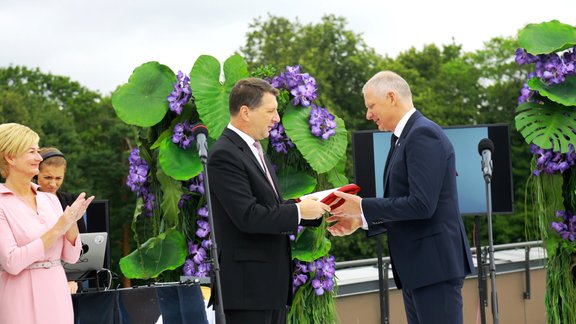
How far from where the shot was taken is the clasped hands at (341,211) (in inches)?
160

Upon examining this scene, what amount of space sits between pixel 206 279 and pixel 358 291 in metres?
2.62

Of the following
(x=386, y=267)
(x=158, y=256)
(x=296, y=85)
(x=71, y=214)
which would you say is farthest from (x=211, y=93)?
(x=71, y=214)

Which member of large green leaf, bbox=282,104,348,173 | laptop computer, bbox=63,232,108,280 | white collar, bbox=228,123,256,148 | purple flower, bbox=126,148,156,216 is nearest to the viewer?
white collar, bbox=228,123,256,148

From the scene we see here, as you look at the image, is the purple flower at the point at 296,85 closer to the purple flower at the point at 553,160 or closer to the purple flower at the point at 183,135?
the purple flower at the point at 183,135

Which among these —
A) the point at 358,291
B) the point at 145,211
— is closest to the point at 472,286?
the point at 358,291

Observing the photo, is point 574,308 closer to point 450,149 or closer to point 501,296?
Answer: point 501,296

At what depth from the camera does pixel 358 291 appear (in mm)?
8023

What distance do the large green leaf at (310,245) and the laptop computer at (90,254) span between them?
2.15 metres

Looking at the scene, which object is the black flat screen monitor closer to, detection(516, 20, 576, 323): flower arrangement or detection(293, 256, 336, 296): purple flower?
detection(516, 20, 576, 323): flower arrangement

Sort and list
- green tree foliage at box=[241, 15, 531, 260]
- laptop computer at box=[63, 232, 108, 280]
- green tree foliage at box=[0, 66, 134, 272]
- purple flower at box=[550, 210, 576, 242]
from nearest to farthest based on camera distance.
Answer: laptop computer at box=[63, 232, 108, 280]
purple flower at box=[550, 210, 576, 242]
green tree foliage at box=[0, 66, 134, 272]
green tree foliage at box=[241, 15, 531, 260]

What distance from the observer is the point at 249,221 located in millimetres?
3799

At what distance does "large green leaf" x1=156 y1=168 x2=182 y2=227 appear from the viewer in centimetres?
645

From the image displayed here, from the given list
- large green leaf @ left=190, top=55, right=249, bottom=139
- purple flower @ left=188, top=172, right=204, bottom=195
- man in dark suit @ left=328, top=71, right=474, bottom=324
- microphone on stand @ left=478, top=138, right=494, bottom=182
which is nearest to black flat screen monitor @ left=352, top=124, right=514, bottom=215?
large green leaf @ left=190, top=55, right=249, bottom=139

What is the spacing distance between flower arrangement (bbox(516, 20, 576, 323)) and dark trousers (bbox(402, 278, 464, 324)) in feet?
10.1
